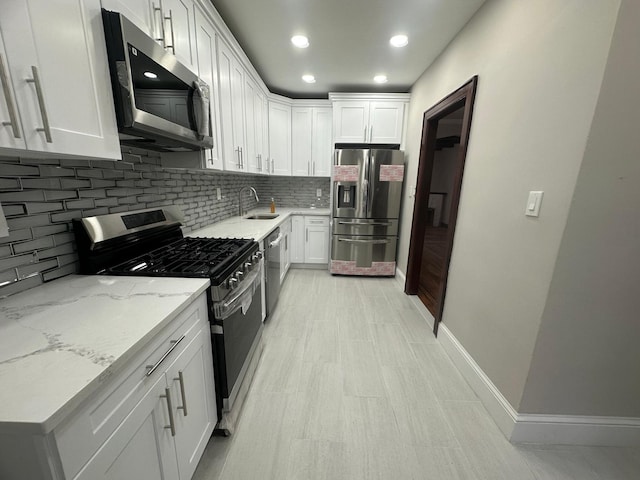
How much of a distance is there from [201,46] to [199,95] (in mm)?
490

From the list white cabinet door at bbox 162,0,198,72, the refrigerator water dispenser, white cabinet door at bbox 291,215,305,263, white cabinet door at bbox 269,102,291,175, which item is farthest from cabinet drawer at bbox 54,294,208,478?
white cabinet door at bbox 269,102,291,175

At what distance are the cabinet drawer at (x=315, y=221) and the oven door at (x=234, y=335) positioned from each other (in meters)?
2.07

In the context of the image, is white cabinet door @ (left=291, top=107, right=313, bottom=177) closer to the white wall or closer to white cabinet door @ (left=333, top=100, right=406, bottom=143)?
white cabinet door @ (left=333, top=100, right=406, bottom=143)

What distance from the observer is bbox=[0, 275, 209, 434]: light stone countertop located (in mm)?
509

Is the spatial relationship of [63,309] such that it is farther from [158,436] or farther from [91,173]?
[91,173]

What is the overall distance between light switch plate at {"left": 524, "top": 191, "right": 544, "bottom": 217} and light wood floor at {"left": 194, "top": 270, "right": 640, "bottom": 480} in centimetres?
123

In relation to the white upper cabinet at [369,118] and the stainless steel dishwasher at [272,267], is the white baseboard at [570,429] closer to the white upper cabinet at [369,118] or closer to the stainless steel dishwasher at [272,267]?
the stainless steel dishwasher at [272,267]

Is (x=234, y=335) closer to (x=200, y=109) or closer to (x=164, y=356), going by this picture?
(x=164, y=356)

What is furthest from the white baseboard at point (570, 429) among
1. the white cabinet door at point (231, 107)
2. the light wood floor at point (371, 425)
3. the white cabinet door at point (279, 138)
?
the white cabinet door at point (279, 138)

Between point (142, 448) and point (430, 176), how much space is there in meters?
3.09

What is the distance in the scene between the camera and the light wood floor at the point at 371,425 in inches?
49.0

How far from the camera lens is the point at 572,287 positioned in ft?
3.90

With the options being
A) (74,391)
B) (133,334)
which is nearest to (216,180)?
(133,334)

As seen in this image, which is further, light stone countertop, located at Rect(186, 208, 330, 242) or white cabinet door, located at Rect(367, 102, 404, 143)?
white cabinet door, located at Rect(367, 102, 404, 143)
